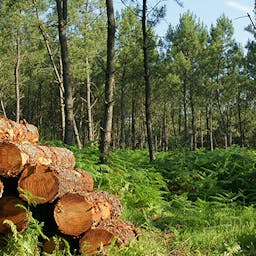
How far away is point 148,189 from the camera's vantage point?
7.69 metres

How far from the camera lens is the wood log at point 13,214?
4.28 m

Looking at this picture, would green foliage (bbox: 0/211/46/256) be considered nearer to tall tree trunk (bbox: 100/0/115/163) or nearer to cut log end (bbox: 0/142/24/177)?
cut log end (bbox: 0/142/24/177)

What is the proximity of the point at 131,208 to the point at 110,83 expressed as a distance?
3.30 metres

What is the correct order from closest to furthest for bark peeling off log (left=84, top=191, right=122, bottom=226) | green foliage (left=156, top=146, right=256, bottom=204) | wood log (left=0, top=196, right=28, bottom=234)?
wood log (left=0, top=196, right=28, bottom=234), bark peeling off log (left=84, top=191, right=122, bottom=226), green foliage (left=156, top=146, right=256, bottom=204)

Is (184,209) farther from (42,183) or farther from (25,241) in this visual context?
(25,241)

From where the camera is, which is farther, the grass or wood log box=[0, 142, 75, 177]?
the grass

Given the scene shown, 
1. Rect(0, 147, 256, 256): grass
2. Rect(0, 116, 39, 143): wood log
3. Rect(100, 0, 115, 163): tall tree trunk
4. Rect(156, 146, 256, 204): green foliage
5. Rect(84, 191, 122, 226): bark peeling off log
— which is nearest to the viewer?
Rect(84, 191, 122, 226): bark peeling off log

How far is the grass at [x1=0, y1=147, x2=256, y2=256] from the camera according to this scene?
16.1 ft

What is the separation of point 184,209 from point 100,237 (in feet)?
9.46

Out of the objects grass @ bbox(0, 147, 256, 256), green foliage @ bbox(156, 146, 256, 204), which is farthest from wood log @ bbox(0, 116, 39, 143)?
green foliage @ bbox(156, 146, 256, 204)

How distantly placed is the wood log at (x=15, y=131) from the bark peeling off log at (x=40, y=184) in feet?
2.72

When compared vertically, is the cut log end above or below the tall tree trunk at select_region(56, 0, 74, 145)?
below

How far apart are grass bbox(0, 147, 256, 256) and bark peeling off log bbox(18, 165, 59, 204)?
0.36m

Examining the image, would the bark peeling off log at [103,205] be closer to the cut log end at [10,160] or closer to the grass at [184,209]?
the grass at [184,209]
